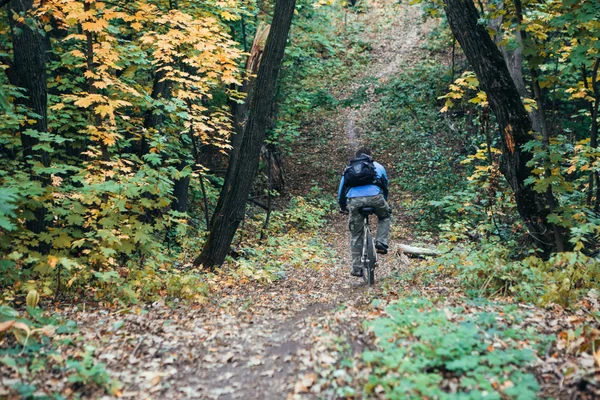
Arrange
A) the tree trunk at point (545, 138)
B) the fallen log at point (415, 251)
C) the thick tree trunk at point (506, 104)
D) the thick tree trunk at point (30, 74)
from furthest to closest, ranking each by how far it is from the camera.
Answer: the fallen log at point (415, 251)
the thick tree trunk at point (30, 74)
the thick tree trunk at point (506, 104)
the tree trunk at point (545, 138)

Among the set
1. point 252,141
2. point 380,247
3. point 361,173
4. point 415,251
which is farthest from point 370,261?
point 415,251

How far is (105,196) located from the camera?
269 inches

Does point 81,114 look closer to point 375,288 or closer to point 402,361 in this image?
point 375,288

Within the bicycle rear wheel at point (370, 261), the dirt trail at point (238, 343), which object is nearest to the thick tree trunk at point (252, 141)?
the dirt trail at point (238, 343)

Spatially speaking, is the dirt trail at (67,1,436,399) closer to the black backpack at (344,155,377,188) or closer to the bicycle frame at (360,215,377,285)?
the bicycle frame at (360,215,377,285)

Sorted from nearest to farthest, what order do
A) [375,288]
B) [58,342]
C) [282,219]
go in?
1. [58,342]
2. [375,288]
3. [282,219]

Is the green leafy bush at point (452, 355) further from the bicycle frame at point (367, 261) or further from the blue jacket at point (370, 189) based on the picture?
the blue jacket at point (370, 189)

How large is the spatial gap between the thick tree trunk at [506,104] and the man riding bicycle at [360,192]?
6.60 ft

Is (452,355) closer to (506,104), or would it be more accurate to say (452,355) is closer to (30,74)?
(506,104)

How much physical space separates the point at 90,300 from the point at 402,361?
4.34 metres

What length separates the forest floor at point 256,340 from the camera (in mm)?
3584

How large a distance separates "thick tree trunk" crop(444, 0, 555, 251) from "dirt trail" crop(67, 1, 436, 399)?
2.67 metres

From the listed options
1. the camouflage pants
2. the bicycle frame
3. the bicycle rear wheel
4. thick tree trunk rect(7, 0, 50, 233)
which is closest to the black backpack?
the camouflage pants

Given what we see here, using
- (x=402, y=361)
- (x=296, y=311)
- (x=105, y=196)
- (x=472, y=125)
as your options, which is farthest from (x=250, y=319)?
(x=472, y=125)
